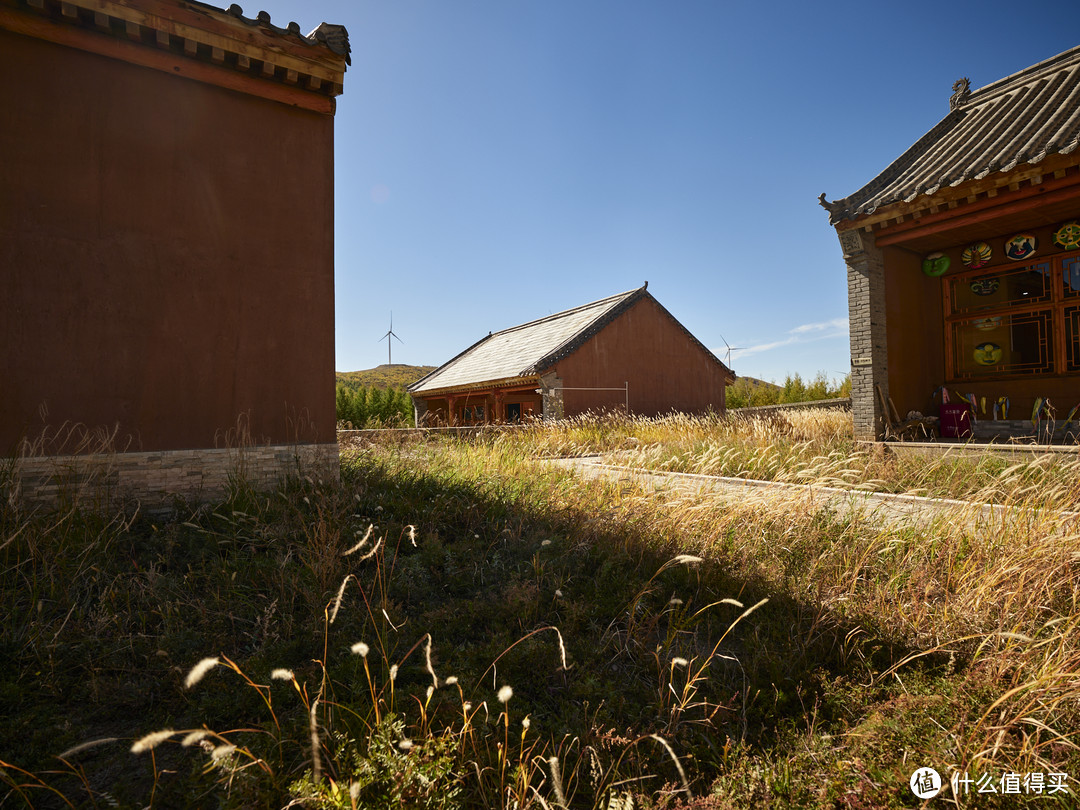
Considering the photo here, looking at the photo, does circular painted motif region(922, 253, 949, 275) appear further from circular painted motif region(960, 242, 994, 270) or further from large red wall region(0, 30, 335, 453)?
large red wall region(0, 30, 335, 453)

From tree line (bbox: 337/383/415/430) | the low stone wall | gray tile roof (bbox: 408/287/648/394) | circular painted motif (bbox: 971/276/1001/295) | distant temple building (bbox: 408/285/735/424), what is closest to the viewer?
the low stone wall

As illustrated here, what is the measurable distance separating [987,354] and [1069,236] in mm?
2100

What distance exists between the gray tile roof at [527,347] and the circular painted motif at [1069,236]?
36.8ft

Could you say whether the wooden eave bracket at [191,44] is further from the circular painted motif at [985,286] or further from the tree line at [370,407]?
the tree line at [370,407]

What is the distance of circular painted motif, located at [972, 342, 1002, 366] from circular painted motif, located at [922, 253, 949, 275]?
149 cm

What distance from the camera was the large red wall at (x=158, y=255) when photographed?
5.52 metres

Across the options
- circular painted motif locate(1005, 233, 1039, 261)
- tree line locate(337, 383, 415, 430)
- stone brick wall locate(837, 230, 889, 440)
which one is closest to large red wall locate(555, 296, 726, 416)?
stone brick wall locate(837, 230, 889, 440)

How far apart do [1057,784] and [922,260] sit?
10.3 m

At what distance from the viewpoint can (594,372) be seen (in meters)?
18.1

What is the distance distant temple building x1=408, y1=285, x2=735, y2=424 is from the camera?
57.2 ft

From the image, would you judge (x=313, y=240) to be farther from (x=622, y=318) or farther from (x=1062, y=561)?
(x=622, y=318)

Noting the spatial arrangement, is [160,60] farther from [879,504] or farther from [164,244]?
[879,504]

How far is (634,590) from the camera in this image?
3.81 m

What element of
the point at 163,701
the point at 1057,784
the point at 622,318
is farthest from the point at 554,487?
the point at 622,318
